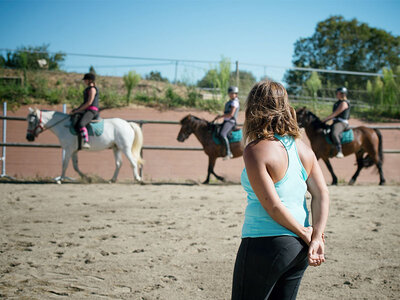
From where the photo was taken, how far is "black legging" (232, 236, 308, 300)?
1.56 meters

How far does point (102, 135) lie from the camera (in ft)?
30.9

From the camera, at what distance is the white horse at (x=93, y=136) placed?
923 cm

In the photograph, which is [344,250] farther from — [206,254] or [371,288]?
[206,254]

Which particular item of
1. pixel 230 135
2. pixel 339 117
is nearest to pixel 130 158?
pixel 230 135

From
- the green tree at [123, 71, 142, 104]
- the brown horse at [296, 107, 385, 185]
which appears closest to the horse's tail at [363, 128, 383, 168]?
the brown horse at [296, 107, 385, 185]

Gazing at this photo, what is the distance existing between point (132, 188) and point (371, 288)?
618 centimetres

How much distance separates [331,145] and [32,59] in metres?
13.2

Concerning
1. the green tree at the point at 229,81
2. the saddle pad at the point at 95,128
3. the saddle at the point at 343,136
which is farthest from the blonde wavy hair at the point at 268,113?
the green tree at the point at 229,81

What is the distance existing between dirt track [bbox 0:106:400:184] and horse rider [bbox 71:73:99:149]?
2.96 meters

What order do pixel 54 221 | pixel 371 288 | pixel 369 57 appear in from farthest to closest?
pixel 369 57 < pixel 54 221 < pixel 371 288

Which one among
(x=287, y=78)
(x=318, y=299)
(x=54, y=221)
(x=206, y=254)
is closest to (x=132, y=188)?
(x=54, y=221)

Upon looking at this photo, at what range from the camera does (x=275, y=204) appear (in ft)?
5.24

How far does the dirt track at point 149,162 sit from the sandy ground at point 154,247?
490 cm

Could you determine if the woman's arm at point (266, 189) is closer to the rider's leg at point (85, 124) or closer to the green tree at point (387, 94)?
the rider's leg at point (85, 124)
